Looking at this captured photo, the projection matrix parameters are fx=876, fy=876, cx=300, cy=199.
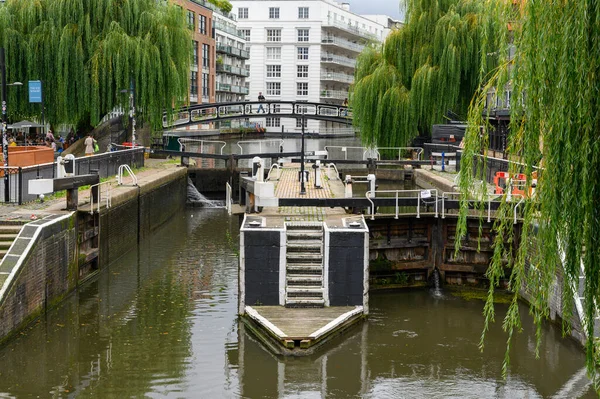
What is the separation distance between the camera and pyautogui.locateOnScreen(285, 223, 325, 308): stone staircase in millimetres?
18000

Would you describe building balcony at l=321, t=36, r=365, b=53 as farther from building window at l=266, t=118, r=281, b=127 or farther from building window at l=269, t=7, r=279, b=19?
building window at l=266, t=118, r=281, b=127

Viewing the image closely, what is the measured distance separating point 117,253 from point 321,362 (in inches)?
463

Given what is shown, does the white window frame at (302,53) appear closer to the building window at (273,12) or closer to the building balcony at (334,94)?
the building balcony at (334,94)

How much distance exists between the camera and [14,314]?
1630cm

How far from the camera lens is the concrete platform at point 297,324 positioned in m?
15.9

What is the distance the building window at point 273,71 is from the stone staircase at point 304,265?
2940 inches

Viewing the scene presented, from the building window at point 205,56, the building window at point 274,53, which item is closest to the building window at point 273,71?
the building window at point 274,53

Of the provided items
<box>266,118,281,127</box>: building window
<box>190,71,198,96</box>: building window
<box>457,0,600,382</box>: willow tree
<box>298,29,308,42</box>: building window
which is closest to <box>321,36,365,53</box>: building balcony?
<box>298,29,308,42</box>: building window

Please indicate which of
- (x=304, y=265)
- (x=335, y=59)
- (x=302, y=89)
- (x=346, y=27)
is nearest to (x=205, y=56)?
(x=302, y=89)

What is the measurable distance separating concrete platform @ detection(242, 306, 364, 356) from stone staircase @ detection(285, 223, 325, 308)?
30cm

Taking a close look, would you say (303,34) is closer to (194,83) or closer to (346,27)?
(346,27)

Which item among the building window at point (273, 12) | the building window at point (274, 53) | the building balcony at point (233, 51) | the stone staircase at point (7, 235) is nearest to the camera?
the stone staircase at point (7, 235)

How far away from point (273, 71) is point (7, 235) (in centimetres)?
7569

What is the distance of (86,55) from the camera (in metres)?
36.7
